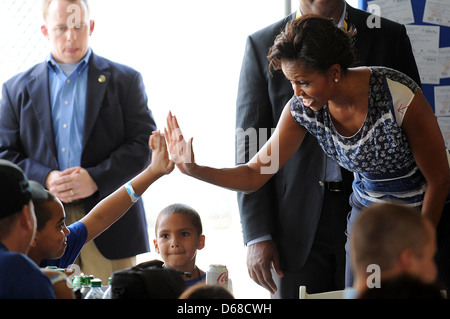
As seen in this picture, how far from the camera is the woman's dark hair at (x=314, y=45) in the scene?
219 centimetres

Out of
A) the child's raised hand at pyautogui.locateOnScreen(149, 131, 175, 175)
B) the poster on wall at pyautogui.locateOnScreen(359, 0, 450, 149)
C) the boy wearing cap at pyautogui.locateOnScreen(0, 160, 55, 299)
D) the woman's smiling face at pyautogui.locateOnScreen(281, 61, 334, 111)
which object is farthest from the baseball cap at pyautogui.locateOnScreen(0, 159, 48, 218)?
the poster on wall at pyautogui.locateOnScreen(359, 0, 450, 149)

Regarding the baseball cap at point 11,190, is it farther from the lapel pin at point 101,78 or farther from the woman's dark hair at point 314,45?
the lapel pin at point 101,78

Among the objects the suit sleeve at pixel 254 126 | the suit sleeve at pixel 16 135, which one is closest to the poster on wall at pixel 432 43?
the suit sleeve at pixel 254 126

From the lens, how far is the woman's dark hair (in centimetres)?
219

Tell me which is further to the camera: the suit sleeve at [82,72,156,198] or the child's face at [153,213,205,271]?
the suit sleeve at [82,72,156,198]

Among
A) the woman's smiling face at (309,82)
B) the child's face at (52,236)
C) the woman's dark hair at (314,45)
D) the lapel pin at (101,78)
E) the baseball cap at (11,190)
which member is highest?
the lapel pin at (101,78)

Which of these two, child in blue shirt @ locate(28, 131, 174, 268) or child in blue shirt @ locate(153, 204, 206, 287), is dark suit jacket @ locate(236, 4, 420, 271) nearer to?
child in blue shirt @ locate(153, 204, 206, 287)

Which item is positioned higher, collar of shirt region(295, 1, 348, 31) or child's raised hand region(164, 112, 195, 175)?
collar of shirt region(295, 1, 348, 31)

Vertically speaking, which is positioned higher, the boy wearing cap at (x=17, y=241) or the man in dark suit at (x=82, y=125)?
the man in dark suit at (x=82, y=125)

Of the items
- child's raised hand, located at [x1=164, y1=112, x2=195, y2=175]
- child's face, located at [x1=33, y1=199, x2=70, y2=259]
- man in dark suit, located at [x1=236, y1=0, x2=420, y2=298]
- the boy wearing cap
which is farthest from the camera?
man in dark suit, located at [x1=236, y1=0, x2=420, y2=298]

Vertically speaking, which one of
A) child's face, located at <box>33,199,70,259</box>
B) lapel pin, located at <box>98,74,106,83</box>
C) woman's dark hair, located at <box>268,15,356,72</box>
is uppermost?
lapel pin, located at <box>98,74,106,83</box>

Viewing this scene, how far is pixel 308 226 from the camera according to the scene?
2.67 metres

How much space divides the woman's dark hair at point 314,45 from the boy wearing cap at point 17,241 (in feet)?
3.29
